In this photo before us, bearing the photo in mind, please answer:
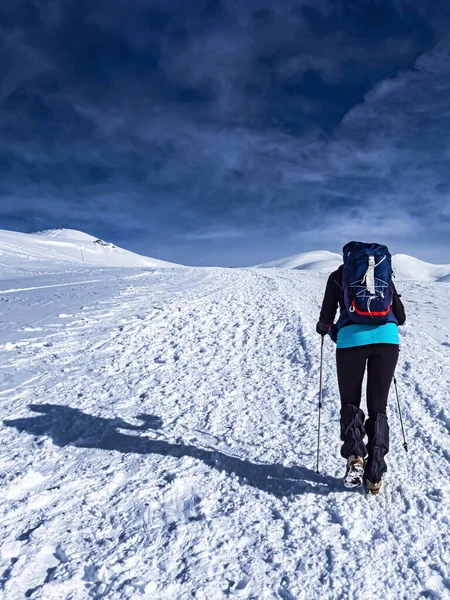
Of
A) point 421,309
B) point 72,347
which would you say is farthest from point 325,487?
point 421,309

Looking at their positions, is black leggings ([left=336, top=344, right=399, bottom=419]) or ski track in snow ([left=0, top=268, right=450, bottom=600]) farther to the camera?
black leggings ([left=336, top=344, right=399, bottom=419])

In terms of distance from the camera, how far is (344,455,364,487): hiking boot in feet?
10.3

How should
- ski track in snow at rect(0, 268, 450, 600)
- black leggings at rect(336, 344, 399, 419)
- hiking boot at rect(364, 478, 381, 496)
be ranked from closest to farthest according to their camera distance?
1. ski track in snow at rect(0, 268, 450, 600)
2. hiking boot at rect(364, 478, 381, 496)
3. black leggings at rect(336, 344, 399, 419)

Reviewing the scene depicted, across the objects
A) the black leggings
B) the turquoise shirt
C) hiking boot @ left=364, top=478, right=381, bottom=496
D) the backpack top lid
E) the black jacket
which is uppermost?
the backpack top lid

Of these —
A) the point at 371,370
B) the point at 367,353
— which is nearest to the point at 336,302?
the point at 367,353

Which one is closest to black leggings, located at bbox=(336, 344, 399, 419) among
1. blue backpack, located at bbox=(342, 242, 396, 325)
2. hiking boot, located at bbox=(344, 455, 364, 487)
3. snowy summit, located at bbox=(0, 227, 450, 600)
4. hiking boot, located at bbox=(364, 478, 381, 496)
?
blue backpack, located at bbox=(342, 242, 396, 325)

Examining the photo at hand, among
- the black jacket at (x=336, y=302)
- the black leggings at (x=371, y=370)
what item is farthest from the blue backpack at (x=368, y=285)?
the black leggings at (x=371, y=370)

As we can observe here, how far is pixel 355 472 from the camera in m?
3.15

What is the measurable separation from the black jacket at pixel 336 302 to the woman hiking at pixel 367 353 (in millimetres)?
104

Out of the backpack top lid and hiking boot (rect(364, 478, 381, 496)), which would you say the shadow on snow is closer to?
hiking boot (rect(364, 478, 381, 496))

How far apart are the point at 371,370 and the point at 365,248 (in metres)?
1.06

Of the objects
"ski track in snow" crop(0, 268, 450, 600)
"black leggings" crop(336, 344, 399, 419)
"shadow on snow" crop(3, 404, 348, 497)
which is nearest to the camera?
"ski track in snow" crop(0, 268, 450, 600)

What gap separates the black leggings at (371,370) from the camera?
10.6ft

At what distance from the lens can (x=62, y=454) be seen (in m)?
3.91
